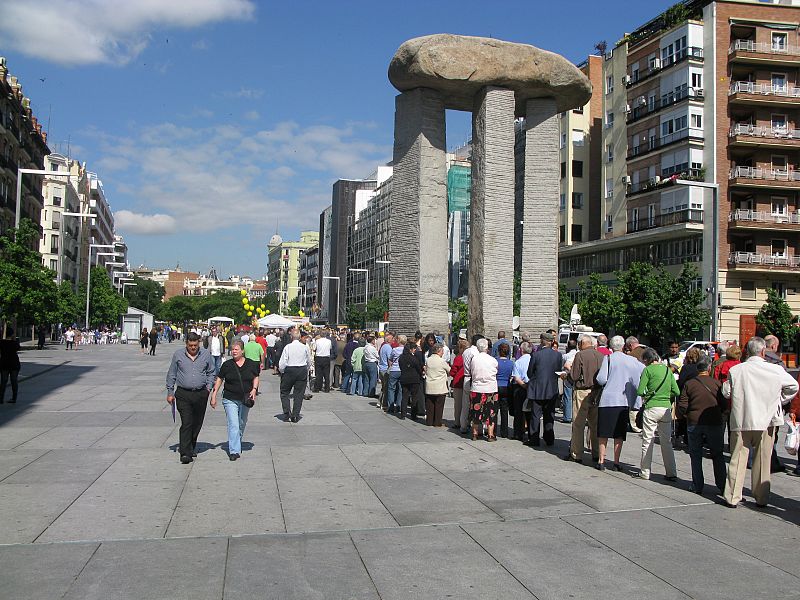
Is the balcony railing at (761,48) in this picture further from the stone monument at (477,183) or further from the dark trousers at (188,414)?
the dark trousers at (188,414)

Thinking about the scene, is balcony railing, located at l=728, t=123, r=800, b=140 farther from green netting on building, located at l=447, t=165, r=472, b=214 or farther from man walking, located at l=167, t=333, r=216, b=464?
man walking, located at l=167, t=333, r=216, b=464

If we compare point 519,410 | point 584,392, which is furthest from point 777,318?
point 584,392

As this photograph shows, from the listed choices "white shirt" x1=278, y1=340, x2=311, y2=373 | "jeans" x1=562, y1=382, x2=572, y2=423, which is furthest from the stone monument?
"white shirt" x1=278, y1=340, x2=311, y2=373

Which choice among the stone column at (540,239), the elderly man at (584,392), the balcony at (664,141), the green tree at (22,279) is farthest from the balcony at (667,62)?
the elderly man at (584,392)

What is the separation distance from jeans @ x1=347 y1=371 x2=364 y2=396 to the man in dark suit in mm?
9585

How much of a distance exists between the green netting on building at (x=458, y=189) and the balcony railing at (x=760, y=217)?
19501mm

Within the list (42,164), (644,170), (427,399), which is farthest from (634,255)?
(42,164)

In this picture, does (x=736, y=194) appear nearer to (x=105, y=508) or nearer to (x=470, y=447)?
(x=470, y=447)

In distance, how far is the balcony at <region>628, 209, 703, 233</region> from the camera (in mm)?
44781

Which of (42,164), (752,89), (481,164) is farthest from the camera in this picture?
(42,164)

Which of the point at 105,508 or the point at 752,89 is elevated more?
the point at 752,89

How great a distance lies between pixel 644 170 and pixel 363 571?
158 feet

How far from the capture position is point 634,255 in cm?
5047

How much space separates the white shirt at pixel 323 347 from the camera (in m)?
20.9
